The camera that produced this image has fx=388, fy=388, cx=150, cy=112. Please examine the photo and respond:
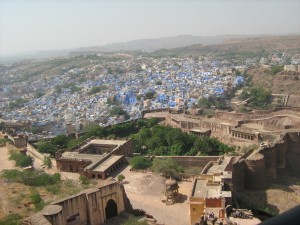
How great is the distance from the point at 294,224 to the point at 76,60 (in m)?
113

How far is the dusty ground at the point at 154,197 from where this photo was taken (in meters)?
15.2

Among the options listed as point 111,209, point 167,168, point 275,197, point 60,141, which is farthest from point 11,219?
point 60,141

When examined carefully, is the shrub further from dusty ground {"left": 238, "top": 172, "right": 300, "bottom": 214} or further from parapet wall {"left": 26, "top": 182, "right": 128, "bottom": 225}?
dusty ground {"left": 238, "top": 172, "right": 300, "bottom": 214}

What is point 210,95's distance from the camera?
4431cm

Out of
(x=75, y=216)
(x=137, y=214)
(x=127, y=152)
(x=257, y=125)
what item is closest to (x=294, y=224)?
(x=75, y=216)

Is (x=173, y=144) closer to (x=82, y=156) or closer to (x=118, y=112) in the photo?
(x=82, y=156)

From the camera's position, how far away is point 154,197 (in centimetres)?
1725

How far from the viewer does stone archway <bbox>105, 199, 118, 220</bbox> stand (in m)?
14.4

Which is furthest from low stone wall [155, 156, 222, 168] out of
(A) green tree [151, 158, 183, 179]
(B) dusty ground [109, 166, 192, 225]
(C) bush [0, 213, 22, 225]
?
(C) bush [0, 213, 22, 225]

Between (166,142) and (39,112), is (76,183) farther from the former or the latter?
(39,112)

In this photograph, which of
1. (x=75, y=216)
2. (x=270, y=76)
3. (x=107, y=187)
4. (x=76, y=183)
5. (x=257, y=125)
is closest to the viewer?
(x=75, y=216)

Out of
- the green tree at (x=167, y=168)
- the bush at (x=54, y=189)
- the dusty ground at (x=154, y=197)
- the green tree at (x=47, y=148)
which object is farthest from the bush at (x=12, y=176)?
the green tree at (x=47, y=148)

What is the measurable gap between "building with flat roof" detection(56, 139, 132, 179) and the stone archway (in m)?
5.09

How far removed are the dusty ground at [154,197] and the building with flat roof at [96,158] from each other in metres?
0.90
